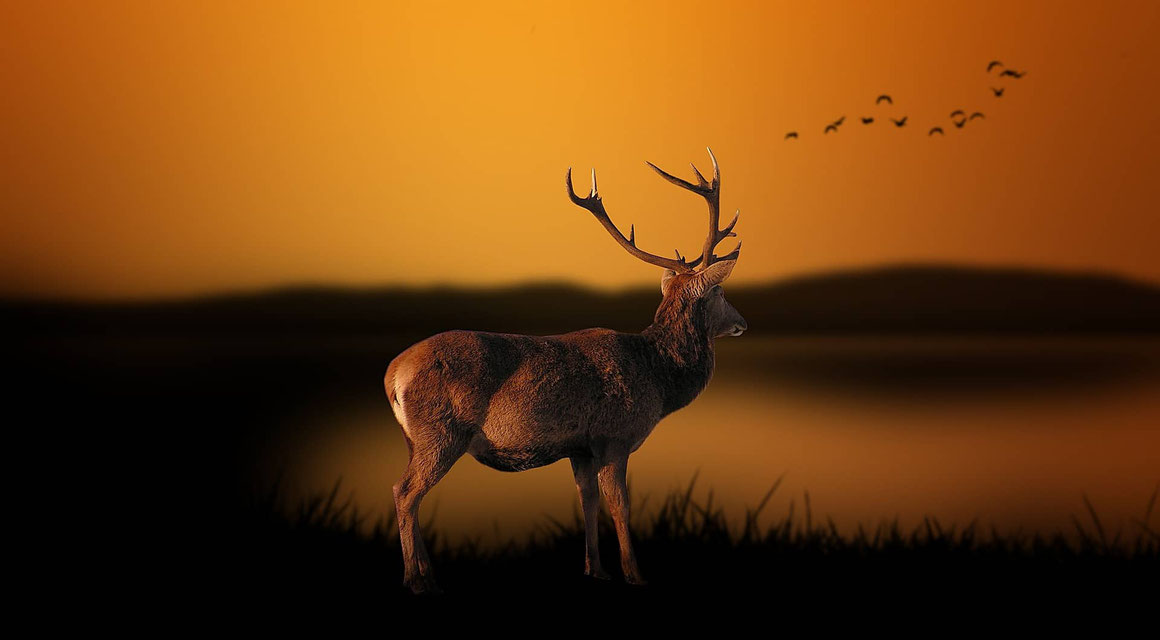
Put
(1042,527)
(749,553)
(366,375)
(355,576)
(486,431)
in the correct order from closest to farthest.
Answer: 1. (486,431)
2. (355,576)
3. (749,553)
4. (1042,527)
5. (366,375)

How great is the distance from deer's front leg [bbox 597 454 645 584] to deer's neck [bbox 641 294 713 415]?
0.40 metres

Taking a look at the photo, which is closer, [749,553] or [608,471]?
[608,471]

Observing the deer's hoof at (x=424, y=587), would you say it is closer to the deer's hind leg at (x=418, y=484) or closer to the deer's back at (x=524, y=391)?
the deer's hind leg at (x=418, y=484)

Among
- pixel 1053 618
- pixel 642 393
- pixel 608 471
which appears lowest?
pixel 1053 618

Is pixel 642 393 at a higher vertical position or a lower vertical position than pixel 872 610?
higher

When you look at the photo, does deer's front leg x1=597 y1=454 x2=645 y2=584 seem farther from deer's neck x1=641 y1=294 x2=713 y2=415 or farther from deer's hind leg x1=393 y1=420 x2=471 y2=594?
deer's hind leg x1=393 y1=420 x2=471 y2=594

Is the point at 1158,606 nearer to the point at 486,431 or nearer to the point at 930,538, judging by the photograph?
the point at 930,538

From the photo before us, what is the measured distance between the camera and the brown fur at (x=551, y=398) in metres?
4.82

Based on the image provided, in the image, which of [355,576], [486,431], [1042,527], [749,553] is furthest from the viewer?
[1042,527]

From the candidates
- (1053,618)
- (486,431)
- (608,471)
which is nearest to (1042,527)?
(1053,618)

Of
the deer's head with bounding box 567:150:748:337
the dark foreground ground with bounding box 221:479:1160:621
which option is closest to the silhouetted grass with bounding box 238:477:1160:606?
the dark foreground ground with bounding box 221:479:1160:621

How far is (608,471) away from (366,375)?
124 inches

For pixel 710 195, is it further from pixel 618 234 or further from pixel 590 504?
pixel 590 504

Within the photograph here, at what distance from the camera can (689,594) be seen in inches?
207
